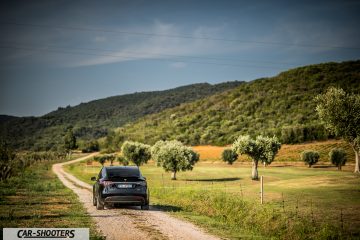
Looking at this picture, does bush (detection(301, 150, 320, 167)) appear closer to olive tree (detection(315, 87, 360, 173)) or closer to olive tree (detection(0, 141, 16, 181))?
olive tree (detection(315, 87, 360, 173))

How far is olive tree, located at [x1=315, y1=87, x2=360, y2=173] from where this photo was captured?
4975 cm

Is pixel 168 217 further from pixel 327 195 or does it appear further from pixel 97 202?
pixel 327 195

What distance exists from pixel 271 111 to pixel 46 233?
13612cm

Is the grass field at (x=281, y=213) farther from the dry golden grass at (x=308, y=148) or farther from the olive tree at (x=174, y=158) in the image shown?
the dry golden grass at (x=308, y=148)

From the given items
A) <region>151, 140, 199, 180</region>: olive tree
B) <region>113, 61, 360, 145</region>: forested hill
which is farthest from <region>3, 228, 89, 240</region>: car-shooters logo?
<region>113, 61, 360, 145</region>: forested hill

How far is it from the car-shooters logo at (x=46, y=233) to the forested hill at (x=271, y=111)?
291ft

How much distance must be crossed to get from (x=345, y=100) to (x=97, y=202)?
3889 centimetres

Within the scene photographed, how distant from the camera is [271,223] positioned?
1631cm

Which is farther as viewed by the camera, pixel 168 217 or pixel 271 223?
pixel 168 217

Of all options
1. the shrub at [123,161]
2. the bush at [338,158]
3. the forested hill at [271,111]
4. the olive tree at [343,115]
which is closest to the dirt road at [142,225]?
the olive tree at [343,115]

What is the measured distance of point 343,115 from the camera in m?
50.2

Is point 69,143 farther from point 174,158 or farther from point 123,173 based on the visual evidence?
point 123,173

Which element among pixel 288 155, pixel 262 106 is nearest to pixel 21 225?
pixel 288 155

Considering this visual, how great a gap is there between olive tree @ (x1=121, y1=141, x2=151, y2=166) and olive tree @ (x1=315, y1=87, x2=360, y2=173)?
129 feet
